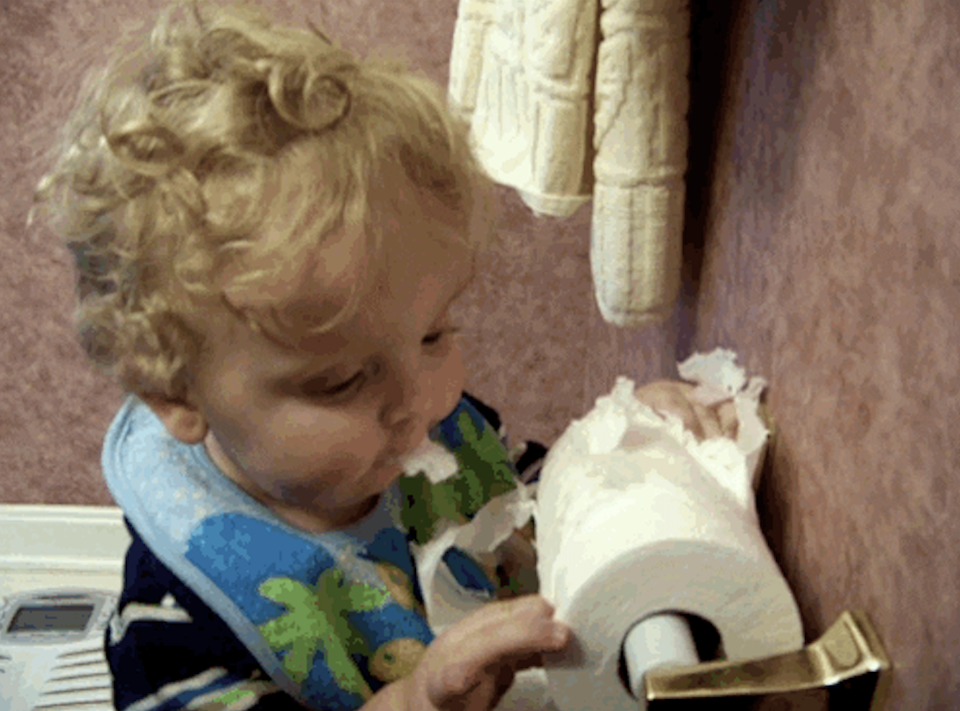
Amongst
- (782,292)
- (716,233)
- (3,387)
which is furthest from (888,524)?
(3,387)

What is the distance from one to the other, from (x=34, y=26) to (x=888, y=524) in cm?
98

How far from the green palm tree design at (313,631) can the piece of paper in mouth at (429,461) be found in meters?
0.08

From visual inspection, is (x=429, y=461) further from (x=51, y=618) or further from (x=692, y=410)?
(x=51, y=618)

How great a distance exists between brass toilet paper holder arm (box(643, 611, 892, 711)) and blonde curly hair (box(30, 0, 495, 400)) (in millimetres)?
213

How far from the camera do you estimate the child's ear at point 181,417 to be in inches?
20.5

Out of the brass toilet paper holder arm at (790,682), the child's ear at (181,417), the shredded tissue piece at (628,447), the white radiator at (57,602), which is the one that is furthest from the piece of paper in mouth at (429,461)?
the white radiator at (57,602)

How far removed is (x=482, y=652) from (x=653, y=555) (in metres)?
0.09

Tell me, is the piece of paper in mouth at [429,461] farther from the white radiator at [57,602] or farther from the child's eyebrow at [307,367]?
the white radiator at [57,602]

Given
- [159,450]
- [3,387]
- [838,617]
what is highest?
[838,617]

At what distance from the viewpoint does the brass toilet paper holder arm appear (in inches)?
11.9

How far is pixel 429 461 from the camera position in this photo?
57 cm

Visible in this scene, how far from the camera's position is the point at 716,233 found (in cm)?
54

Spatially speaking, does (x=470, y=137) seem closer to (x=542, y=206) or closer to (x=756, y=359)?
(x=542, y=206)

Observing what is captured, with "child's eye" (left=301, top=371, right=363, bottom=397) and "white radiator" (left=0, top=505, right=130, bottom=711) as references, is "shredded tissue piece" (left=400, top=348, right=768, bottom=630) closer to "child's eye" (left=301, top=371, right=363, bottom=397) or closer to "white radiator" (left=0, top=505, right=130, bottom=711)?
"child's eye" (left=301, top=371, right=363, bottom=397)
